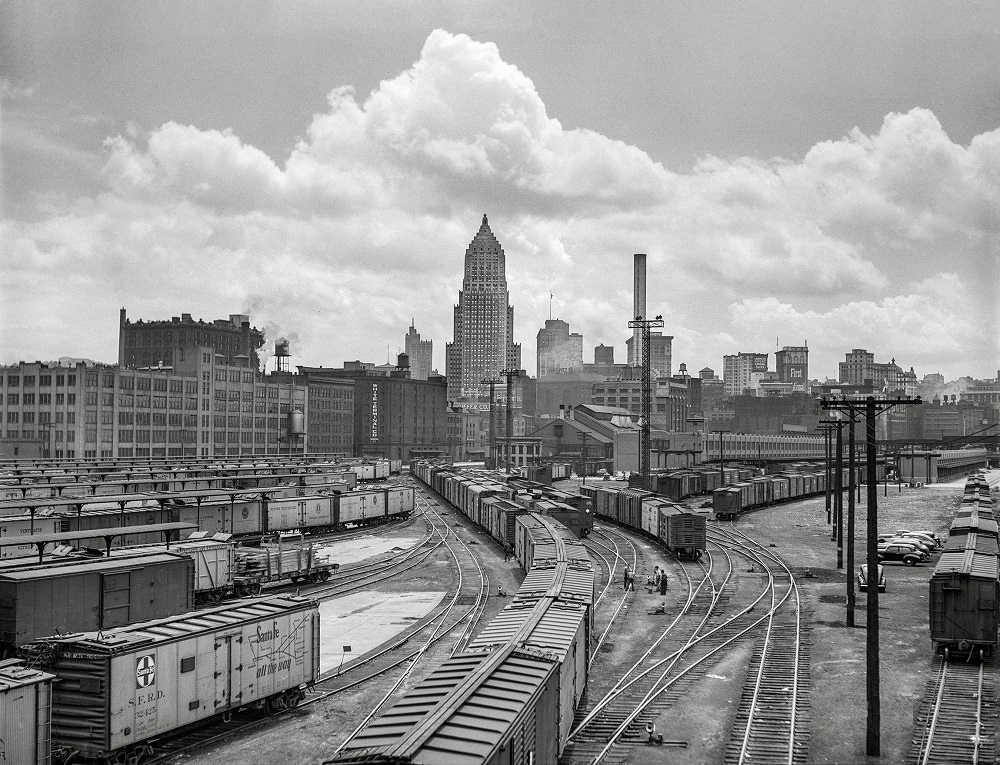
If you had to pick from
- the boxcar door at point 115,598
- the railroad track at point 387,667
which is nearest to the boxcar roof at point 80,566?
the boxcar door at point 115,598

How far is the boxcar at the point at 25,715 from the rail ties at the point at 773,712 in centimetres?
1586

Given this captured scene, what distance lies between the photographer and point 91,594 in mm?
28438

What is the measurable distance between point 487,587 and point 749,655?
1670 cm

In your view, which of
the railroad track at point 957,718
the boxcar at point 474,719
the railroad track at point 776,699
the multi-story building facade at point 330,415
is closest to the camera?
the boxcar at point 474,719

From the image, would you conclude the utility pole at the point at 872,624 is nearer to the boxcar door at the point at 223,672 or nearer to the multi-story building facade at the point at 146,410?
the boxcar door at the point at 223,672

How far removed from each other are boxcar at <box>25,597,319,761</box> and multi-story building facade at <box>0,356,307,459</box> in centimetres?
9568

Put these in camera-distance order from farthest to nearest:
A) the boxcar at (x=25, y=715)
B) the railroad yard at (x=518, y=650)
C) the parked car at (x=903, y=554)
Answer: the parked car at (x=903, y=554)
the railroad yard at (x=518, y=650)
the boxcar at (x=25, y=715)

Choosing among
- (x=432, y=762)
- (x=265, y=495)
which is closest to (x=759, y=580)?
(x=265, y=495)

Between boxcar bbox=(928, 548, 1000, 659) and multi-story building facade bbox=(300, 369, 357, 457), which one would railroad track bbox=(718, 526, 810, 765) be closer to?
boxcar bbox=(928, 548, 1000, 659)

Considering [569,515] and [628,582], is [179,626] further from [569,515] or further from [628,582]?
[569,515]

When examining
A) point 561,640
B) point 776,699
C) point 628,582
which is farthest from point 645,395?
point 561,640

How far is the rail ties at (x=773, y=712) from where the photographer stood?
22359 mm

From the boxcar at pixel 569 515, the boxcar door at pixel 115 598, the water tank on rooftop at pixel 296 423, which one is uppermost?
the water tank on rooftop at pixel 296 423

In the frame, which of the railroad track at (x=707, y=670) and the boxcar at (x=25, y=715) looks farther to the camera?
the railroad track at (x=707, y=670)
